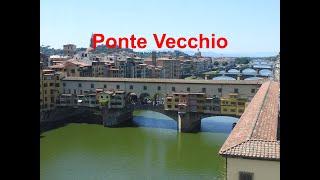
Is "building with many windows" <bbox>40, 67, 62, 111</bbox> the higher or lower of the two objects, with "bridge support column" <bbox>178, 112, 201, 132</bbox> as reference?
higher

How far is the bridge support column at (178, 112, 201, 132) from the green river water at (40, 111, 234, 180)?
212mm

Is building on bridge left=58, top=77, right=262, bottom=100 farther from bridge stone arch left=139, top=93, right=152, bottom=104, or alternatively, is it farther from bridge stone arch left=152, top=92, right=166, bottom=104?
bridge stone arch left=139, top=93, right=152, bottom=104

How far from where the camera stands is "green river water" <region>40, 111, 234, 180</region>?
234 inches

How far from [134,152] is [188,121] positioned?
2325mm

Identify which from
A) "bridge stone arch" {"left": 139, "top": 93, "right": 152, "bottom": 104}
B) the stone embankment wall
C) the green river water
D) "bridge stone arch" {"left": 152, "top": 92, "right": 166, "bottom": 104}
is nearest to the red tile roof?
the green river water

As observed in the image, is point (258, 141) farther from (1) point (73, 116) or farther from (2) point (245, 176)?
(1) point (73, 116)

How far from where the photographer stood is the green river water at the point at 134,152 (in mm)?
5934

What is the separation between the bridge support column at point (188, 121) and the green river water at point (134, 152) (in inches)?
8.3

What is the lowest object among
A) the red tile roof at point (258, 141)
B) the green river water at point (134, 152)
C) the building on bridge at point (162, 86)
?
the green river water at point (134, 152)

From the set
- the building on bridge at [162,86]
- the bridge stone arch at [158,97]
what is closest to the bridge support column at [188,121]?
the building on bridge at [162,86]

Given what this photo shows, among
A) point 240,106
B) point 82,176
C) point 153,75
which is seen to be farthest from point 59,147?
point 153,75

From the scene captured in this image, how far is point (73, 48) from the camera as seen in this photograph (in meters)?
14.2

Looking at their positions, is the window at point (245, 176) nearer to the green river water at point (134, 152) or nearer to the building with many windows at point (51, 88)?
the green river water at point (134, 152)
